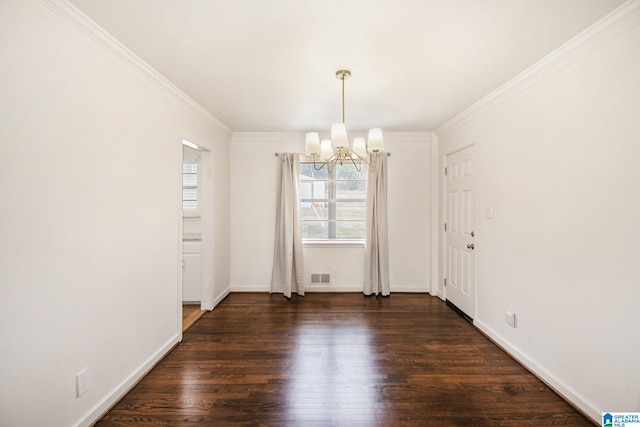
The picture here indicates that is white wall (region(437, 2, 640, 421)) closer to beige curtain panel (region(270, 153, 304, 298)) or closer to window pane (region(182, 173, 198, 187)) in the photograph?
beige curtain panel (region(270, 153, 304, 298))

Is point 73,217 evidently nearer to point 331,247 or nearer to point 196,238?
point 196,238

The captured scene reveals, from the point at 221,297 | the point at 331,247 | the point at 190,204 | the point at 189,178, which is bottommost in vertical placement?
the point at 221,297

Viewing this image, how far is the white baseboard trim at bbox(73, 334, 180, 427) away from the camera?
1.77 m

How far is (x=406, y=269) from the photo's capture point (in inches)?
174

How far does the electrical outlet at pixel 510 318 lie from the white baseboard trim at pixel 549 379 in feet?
0.62

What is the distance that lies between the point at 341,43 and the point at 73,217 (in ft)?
6.41

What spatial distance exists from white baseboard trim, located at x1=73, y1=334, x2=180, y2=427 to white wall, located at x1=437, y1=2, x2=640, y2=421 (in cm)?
308

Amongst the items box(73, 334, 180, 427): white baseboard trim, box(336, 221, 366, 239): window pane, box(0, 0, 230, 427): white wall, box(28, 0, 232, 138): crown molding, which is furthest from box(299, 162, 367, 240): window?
box(73, 334, 180, 427): white baseboard trim

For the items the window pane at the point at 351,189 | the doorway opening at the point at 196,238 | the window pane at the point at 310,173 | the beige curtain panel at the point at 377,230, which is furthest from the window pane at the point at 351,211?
the doorway opening at the point at 196,238

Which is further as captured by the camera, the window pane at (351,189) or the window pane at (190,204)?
the window pane at (351,189)

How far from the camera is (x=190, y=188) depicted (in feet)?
13.7

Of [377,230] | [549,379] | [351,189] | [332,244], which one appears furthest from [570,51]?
[332,244]

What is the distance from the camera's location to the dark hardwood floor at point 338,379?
1855 millimetres

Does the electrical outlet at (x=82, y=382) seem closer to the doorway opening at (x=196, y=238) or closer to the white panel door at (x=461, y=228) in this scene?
the doorway opening at (x=196, y=238)
